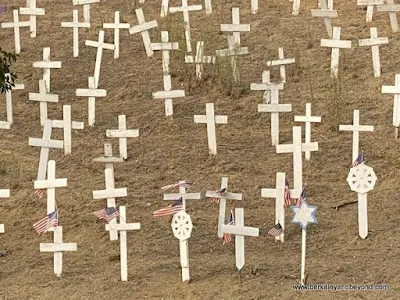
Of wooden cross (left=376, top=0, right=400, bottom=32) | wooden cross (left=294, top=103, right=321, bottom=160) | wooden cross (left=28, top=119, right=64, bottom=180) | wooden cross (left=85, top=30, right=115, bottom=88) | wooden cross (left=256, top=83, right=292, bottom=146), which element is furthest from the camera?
wooden cross (left=376, top=0, right=400, bottom=32)

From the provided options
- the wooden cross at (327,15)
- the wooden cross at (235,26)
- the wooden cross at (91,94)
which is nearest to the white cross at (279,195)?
the wooden cross at (91,94)

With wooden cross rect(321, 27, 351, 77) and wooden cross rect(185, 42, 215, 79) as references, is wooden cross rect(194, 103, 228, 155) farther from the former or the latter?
wooden cross rect(321, 27, 351, 77)

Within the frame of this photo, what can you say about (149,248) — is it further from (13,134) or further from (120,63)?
(120,63)

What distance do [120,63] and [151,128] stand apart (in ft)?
6.67

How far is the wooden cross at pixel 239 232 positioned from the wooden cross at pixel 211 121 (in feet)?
7.80

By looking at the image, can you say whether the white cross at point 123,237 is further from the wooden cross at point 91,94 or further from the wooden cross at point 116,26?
the wooden cross at point 116,26

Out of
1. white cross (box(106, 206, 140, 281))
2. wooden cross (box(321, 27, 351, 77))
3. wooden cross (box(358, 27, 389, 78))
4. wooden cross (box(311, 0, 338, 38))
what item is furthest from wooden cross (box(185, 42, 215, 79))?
white cross (box(106, 206, 140, 281))

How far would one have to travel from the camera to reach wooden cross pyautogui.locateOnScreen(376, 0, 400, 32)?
13180 millimetres

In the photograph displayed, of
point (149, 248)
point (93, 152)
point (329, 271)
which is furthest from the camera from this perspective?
point (93, 152)

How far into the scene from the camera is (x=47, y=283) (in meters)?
8.76

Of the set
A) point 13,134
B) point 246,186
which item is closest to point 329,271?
point 246,186

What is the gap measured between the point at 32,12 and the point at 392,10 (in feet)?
15.0

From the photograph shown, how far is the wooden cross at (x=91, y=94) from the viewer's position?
11.6 metres

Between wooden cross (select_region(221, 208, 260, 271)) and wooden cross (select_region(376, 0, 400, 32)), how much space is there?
558 cm
